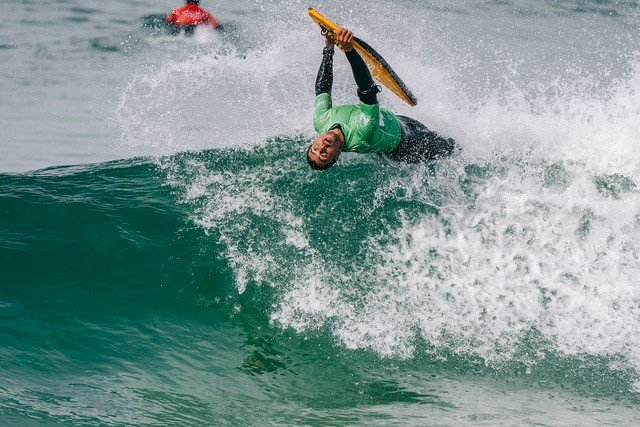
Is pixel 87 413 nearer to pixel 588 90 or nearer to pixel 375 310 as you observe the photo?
pixel 375 310

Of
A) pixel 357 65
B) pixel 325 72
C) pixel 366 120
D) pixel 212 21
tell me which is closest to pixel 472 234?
pixel 366 120

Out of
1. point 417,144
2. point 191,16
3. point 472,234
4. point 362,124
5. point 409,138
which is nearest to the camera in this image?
point 362,124

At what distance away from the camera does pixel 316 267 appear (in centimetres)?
737

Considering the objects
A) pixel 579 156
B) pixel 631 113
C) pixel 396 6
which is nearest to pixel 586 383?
pixel 579 156

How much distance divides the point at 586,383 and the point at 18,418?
14.6 ft

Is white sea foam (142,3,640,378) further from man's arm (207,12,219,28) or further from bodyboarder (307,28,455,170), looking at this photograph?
man's arm (207,12,219,28)

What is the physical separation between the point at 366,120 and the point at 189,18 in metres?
8.22

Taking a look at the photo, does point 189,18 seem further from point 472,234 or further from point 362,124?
point 362,124

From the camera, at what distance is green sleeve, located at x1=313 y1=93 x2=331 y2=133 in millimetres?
6742

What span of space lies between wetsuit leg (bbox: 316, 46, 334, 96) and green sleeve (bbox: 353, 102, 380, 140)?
2.43 feet

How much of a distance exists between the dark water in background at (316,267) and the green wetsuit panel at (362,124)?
1313 millimetres

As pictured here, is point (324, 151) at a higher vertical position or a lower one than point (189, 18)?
lower

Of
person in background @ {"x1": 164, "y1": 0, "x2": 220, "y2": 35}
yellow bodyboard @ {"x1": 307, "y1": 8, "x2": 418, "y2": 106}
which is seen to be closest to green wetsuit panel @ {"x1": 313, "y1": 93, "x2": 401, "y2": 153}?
yellow bodyboard @ {"x1": 307, "y1": 8, "x2": 418, "y2": 106}

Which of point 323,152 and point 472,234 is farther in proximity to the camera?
Result: point 472,234
